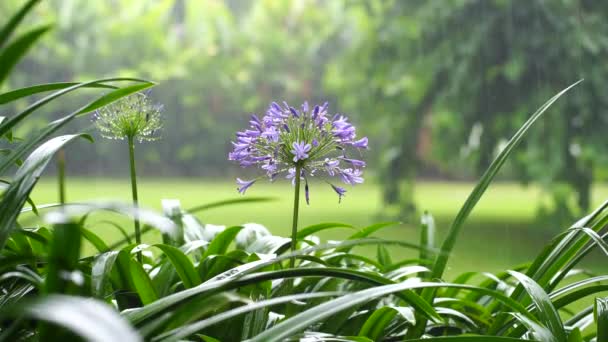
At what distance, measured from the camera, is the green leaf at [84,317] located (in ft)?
0.84

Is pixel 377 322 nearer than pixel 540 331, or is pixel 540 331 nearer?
pixel 540 331

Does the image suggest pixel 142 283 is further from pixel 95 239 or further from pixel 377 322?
pixel 377 322

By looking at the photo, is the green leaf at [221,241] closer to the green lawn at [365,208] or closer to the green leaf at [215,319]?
the green leaf at [215,319]

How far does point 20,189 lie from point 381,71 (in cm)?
427

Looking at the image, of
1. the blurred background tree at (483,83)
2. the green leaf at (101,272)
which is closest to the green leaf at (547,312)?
the green leaf at (101,272)

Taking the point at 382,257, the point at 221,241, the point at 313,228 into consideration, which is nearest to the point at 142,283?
the point at 221,241

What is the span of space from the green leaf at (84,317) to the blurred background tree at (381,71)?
4108mm

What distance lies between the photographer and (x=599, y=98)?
4148mm

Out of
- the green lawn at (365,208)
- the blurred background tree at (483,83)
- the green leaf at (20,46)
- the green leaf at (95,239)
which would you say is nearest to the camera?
the green leaf at (20,46)

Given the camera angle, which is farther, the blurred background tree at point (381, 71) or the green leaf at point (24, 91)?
the blurred background tree at point (381, 71)

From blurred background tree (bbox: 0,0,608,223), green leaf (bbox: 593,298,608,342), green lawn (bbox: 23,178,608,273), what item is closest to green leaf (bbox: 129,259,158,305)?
green leaf (bbox: 593,298,608,342)

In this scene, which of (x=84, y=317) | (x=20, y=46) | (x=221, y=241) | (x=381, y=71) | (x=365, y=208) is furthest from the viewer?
(x=365, y=208)

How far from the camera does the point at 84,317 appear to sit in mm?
271

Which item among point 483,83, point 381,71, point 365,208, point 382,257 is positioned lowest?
point 365,208
